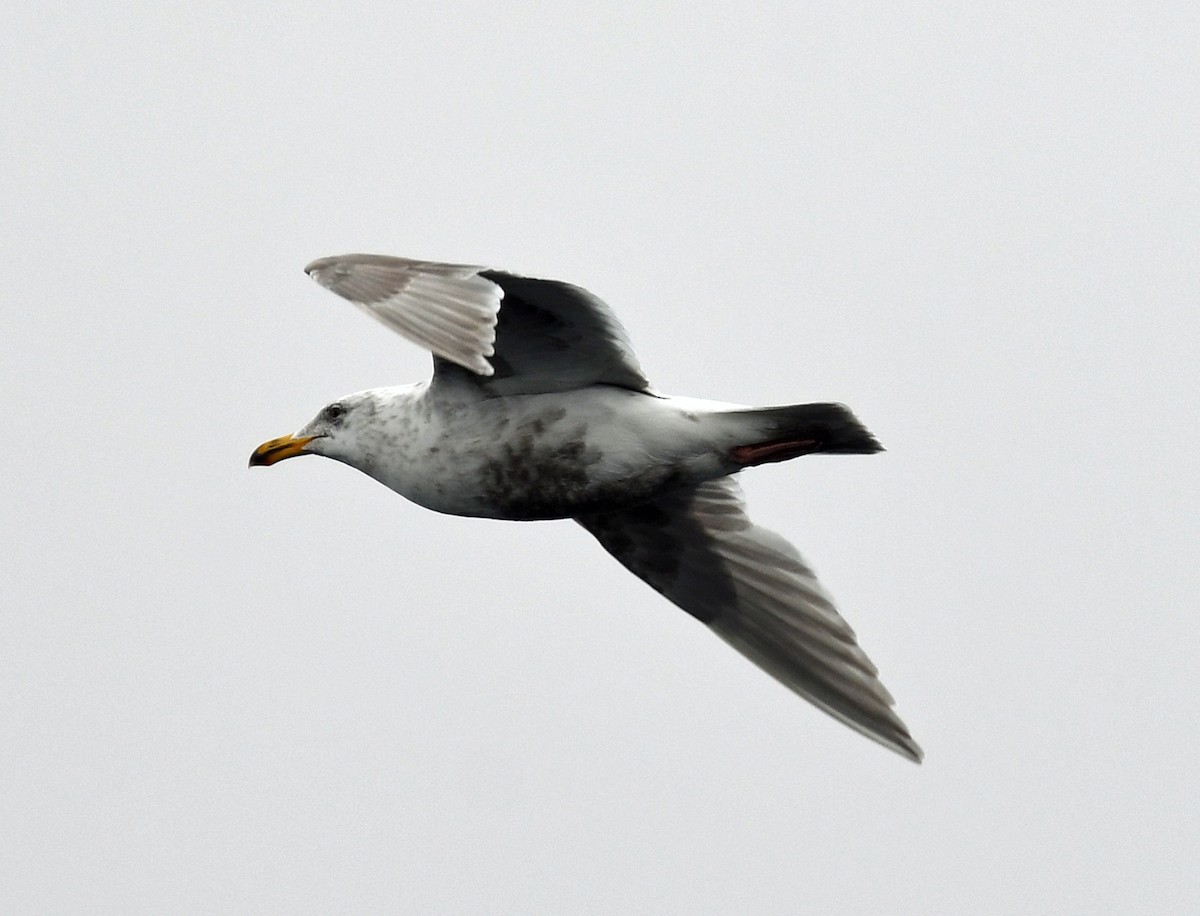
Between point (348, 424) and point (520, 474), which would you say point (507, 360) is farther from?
point (348, 424)

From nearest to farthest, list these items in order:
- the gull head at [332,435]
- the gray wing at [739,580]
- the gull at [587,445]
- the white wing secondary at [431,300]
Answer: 1. the white wing secondary at [431,300]
2. the gull at [587,445]
3. the gull head at [332,435]
4. the gray wing at [739,580]

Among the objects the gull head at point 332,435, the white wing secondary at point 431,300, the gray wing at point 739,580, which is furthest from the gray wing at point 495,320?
the gray wing at point 739,580

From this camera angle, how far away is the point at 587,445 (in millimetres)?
9938

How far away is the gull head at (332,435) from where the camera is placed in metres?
10.6

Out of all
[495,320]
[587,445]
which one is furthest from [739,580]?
[495,320]

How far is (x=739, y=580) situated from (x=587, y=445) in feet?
5.95

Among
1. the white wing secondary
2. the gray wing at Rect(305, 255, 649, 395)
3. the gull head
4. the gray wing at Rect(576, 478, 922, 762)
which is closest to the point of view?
the white wing secondary

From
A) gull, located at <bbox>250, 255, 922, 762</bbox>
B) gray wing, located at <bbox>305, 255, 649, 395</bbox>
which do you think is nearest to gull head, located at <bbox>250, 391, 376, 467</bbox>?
gull, located at <bbox>250, 255, 922, 762</bbox>

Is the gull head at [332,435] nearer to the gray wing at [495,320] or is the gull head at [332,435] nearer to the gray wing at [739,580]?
the gray wing at [495,320]

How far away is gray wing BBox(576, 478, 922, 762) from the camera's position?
11086 millimetres

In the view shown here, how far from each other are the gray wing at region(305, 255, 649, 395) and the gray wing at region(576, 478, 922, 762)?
138 centimetres

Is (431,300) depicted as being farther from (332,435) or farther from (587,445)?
(332,435)

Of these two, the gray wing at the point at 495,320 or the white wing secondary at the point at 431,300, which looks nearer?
the white wing secondary at the point at 431,300

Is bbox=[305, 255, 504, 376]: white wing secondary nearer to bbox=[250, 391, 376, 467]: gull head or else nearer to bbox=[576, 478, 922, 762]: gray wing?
bbox=[250, 391, 376, 467]: gull head
